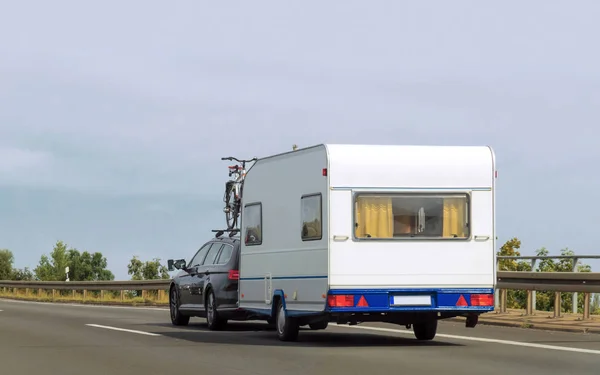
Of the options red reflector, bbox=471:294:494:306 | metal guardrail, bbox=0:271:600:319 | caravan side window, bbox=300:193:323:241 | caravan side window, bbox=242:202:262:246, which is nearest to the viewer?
caravan side window, bbox=300:193:323:241

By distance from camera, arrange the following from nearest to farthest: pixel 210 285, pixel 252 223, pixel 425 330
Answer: pixel 425 330, pixel 252 223, pixel 210 285

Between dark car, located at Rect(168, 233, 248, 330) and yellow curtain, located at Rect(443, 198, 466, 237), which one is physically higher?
yellow curtain, located at Rect(443, 198, 466, 237)

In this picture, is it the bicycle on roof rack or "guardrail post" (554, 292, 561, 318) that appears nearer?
"guardrail post" (554, 292, 561, 318)

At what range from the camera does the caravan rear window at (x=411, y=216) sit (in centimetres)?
1595

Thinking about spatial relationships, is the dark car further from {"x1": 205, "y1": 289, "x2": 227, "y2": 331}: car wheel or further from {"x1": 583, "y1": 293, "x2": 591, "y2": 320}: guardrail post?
{"x1": 583, "y1": 293, "x2": 591, "y2": 320}: guardrail post

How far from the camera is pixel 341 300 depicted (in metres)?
15.6

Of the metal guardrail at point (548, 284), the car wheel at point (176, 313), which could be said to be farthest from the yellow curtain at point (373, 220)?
the car wheel at point (176, 313)

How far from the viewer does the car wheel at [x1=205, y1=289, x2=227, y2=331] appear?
20.0 metres

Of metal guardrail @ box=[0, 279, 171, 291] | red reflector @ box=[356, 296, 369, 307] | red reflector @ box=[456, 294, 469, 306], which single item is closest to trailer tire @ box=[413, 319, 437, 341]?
red reflector @ box=[456, 294, 469, 306]

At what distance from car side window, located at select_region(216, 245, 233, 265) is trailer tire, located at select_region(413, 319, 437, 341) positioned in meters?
3.95

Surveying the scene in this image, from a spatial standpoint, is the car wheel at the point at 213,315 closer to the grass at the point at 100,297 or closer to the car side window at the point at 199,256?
the car side window at the point at 199,256

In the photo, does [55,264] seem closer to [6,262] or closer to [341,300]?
[6,262]

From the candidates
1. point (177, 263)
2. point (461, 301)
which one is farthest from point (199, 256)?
point (461, 301)

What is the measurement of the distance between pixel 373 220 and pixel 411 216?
1.80ft
